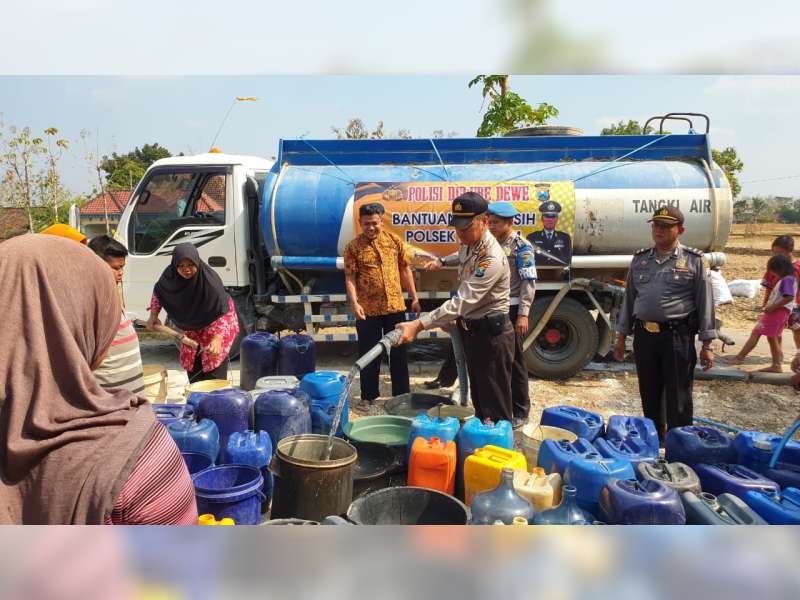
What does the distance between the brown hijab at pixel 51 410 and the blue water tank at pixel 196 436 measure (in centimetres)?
185

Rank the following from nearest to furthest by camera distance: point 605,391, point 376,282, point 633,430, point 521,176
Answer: point 633,430 → point 376,282 → point 605,391 → point 521,176

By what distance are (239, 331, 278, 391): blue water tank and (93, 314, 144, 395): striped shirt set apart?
211cm

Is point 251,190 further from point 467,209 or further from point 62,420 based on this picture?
point 62,420

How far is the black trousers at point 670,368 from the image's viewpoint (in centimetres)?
391

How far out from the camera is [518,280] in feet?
15.5

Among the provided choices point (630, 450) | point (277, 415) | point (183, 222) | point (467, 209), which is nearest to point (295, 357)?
point (277, 415)

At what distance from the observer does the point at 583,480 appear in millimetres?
2598

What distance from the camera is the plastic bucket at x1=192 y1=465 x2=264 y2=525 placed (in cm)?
266

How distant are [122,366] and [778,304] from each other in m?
6.72

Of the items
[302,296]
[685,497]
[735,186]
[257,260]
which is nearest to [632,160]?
[302,296]

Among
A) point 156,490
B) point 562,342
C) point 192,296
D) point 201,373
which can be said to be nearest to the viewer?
point 156,490

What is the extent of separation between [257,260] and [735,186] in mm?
23356

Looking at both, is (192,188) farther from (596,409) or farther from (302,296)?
(596,409)

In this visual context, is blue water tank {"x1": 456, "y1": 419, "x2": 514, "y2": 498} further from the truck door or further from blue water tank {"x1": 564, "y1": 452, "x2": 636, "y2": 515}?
the truck door
